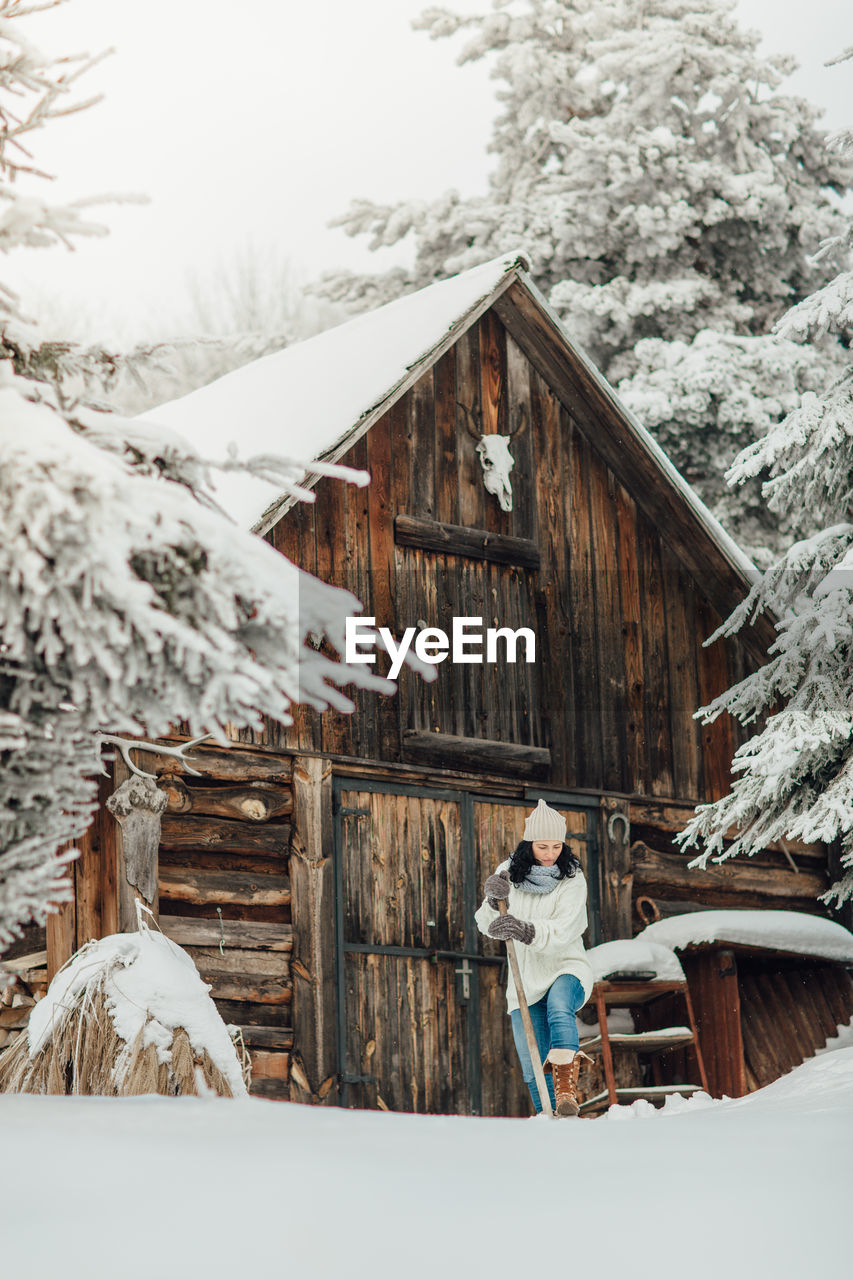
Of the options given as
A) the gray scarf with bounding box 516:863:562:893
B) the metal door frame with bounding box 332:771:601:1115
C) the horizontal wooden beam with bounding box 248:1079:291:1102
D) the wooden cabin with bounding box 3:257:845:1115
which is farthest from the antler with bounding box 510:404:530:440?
the horizontal wooden beam with bounding box 248:1079:291:1102

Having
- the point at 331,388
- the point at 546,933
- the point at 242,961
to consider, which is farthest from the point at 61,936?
the point at 331,388

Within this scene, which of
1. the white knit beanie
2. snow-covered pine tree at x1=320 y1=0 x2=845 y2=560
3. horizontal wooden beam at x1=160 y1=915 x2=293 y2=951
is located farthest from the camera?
snow-covered pine tree at x1=320 y1=0 x2=845 y2=560

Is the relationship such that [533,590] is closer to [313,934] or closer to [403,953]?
[403,953]

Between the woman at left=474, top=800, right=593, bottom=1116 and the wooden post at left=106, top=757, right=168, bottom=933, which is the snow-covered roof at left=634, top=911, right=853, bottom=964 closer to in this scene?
the woman at left=474, top=800, right=593, bottom=1116

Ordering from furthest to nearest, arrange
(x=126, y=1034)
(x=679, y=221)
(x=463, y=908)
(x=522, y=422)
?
(x=679, y=221), (x=522, y=422), (x=463, y=908), (x=126, y=1034)

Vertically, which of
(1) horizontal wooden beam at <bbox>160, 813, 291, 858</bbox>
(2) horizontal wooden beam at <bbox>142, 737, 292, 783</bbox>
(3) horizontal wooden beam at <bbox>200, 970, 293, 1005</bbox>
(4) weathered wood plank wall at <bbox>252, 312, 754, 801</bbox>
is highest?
(4) weathered wood plank wall at <bbox>252, 312, 754, 801</bbox>

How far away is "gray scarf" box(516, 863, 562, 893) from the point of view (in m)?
7.73

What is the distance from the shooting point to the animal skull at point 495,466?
11.0 m

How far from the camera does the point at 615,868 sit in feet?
36.6

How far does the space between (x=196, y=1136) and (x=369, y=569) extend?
5.95 m

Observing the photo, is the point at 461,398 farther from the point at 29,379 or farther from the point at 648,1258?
the point at 648,1258

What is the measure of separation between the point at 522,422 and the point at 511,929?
4.85m

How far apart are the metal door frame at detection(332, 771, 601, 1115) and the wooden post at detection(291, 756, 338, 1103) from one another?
57 millimetres

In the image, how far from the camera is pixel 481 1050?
1012 centimetres
